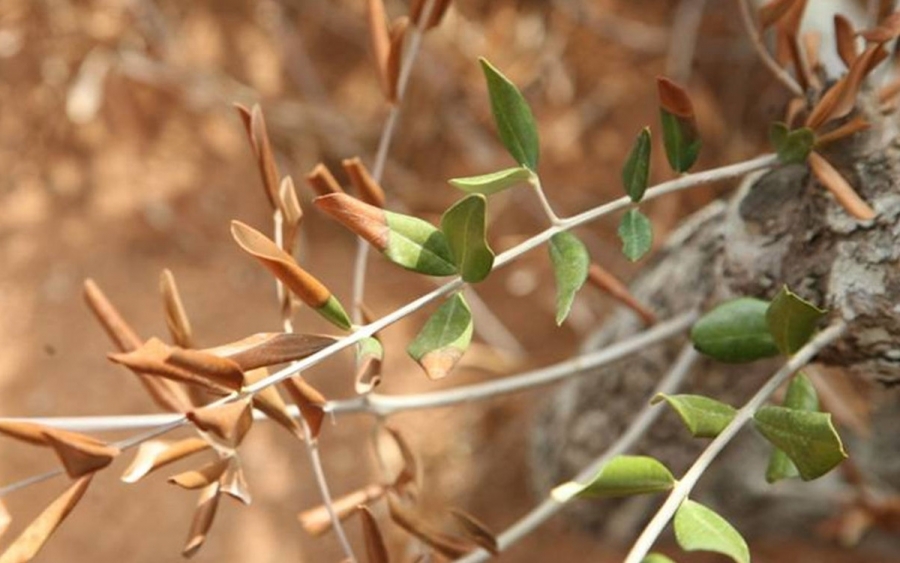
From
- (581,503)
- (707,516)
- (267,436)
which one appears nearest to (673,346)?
(581,503)

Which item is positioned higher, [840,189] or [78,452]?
[840,189]

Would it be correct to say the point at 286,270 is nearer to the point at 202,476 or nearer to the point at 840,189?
the point at 202,476

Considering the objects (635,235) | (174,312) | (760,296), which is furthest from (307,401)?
(760,296)

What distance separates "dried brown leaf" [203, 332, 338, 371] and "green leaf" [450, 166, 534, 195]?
12 cm

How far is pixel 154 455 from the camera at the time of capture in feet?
2.19

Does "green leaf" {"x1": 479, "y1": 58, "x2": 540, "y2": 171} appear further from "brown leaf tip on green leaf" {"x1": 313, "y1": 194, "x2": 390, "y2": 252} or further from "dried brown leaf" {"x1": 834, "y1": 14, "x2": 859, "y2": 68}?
"dried brown leaf" {"x1": 834, "y1": 14, "x2": 859, "y2": 68}

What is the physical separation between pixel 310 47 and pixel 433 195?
285mm

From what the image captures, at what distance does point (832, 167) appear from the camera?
2.44 feet

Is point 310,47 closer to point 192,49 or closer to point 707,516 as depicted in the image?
point 192,49

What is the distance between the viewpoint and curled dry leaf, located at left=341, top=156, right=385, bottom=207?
2.56 ft

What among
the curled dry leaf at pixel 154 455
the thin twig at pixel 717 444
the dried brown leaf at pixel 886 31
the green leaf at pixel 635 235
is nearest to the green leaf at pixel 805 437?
the thin twig at pixel 717 444

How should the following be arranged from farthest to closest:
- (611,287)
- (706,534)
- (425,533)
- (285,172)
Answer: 1. (285,172)
2. (611,287)
3. (425,533)
4. (706,534)

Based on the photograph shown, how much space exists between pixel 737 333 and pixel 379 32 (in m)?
0.35

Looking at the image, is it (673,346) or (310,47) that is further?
(310,47)
